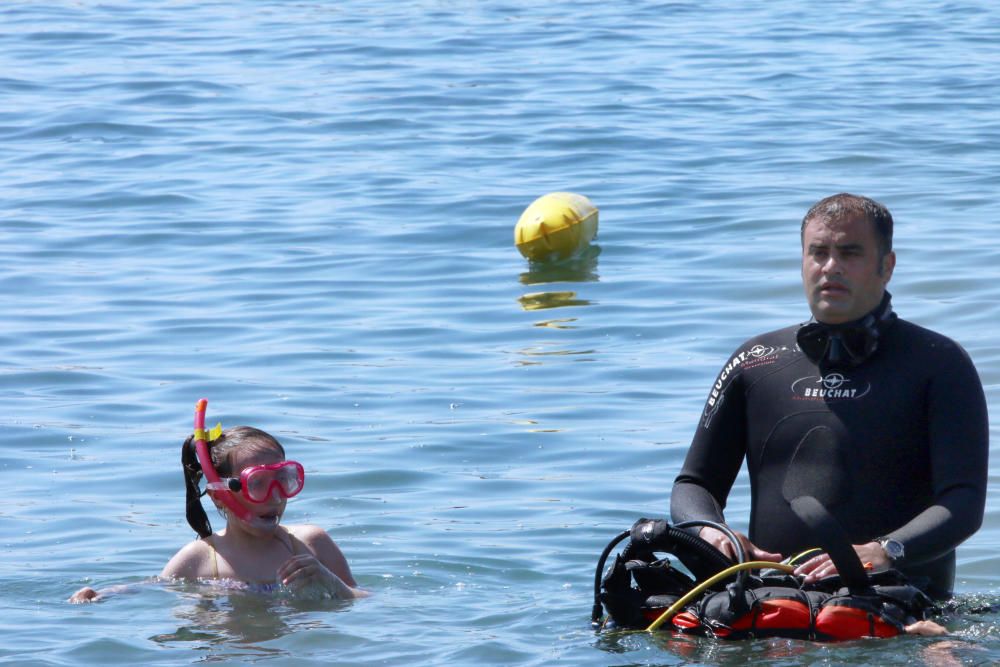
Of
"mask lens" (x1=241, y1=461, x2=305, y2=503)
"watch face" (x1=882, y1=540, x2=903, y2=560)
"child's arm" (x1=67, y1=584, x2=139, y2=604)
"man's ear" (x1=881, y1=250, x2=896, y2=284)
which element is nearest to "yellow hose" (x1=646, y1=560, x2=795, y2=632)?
"watch face" (x1=882, y1=540, x2=903, y2=560)

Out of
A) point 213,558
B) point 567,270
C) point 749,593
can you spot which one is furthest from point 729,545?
point 567,270

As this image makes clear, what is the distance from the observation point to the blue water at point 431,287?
643cm

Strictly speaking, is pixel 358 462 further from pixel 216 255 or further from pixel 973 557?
pixel 216 255

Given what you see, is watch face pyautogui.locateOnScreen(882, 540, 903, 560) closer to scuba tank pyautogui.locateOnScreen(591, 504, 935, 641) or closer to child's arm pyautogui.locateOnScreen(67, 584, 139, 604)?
scuba tank pyautogui.locateOnScreen(591, 504, 935, 641)

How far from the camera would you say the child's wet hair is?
6.14 metres

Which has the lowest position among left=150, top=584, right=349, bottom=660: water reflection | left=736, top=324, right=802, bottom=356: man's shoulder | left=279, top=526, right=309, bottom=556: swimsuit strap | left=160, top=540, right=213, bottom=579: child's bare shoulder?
left=150, top=584, right=349, bottom=660: water reflection

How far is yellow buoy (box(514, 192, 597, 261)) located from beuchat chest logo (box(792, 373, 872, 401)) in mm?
7169

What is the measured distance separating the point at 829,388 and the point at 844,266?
0.41 metres

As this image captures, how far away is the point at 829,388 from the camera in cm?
536

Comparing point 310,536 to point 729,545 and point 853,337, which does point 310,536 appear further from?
point 853,337

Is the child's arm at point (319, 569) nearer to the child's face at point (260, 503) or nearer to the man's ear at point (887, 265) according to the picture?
the child's face at point (260, 503)

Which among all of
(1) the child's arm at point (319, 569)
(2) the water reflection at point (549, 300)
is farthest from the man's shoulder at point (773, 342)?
(2) the water reflection at point (549, 300)

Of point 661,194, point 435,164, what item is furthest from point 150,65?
point 661,194

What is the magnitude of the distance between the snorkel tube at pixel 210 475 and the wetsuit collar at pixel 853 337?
2.23 m
